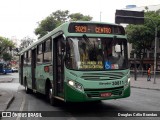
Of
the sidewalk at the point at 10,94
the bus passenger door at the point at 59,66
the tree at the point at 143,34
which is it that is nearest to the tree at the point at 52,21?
the tree at the point at 143,34

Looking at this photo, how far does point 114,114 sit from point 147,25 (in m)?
49.4

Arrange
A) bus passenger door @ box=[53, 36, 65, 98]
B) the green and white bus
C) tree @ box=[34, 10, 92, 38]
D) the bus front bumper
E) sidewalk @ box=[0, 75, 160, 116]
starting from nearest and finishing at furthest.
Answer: the bus front bumper
the green and white bus
bus passenger door @ box=[53, 36, 65, 98]
sidewalk @ box=[0, 75, 160, 116]
tree @ box=[34, 10, 92, 38]

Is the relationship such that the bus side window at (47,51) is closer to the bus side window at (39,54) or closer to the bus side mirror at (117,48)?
the bus side window at (39,54)

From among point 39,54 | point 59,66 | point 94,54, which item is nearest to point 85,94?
point 94,54

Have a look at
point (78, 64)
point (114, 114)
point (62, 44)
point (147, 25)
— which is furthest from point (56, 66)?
point (147, 25)

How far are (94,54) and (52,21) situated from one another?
72.3 metres

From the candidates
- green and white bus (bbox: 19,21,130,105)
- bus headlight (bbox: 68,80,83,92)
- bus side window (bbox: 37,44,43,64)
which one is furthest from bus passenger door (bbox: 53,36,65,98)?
bus side window (bbox: 37,44,43,64)

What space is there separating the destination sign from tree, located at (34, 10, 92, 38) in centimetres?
6863

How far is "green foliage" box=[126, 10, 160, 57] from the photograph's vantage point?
58500mm

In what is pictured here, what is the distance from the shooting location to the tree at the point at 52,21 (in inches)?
3223

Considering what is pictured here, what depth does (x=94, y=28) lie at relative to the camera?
12.0m

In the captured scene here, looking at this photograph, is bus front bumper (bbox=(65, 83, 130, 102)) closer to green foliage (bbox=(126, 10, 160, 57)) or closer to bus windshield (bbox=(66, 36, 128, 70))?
bus windshield (bbox=(66, 36, 128, 70))

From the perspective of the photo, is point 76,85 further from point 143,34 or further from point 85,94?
point 143,34

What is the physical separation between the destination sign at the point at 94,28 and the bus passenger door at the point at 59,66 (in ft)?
2.50
